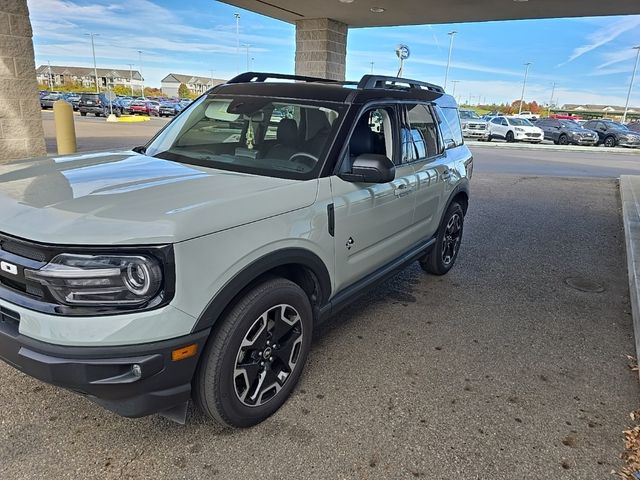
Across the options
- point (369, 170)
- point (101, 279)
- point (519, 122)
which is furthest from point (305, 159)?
point (519, 122)

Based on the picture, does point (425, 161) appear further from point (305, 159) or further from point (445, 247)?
point (305, 159)

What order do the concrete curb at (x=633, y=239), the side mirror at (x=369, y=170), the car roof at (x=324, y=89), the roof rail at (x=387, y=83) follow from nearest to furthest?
the side mirror at (x=369, y=170)
the car roof at (x=324, y=89)
the roof rail at (x=387, y=83)
the concrete curb at (x=633, y=239)

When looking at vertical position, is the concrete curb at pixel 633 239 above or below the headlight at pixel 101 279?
below

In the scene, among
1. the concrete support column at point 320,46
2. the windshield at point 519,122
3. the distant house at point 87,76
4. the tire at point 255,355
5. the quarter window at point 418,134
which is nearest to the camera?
the tire at point 255,355

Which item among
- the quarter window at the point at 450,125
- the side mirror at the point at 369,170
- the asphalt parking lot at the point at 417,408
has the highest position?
the quarter window at the point at 450,125

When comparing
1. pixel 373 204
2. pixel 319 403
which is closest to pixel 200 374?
pixel 319 403

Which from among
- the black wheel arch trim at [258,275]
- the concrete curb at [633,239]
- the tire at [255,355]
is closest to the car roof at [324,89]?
the black wheel arch trim at [258,275]

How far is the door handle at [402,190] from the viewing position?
371 cm

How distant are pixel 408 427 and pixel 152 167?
2.21 meters

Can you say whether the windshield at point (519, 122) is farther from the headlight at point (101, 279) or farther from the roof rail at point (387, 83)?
the headlight at point (101, 279)

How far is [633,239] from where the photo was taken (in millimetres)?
6375

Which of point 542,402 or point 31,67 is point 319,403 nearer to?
point 542,402

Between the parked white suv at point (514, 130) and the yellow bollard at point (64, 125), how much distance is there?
26432mm

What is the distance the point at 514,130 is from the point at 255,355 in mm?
29979
